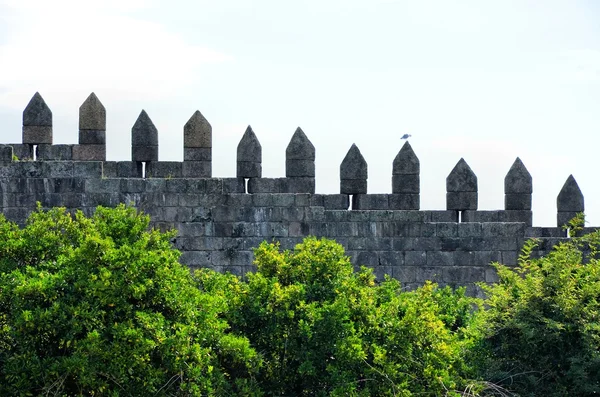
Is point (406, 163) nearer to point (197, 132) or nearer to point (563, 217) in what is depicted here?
point (563, 217)

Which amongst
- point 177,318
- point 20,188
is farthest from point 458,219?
point 177,318

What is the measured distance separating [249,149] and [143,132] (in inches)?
68.3

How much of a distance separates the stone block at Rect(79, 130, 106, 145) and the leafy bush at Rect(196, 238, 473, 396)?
6.48 meters

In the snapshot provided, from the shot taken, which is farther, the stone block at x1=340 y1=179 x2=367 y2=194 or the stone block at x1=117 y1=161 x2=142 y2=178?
the stone block at x1=340 y1=179 x2=367 y2=194

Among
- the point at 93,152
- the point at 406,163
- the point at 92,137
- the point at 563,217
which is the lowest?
the point at 563,217

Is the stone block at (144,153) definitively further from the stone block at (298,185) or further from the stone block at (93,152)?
the stone block at (298,185)

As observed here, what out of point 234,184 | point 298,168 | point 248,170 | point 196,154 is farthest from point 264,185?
point 196,154

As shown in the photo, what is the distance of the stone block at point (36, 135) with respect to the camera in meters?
18.1

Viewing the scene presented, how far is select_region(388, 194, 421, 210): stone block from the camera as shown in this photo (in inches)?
715

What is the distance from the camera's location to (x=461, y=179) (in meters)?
18.5

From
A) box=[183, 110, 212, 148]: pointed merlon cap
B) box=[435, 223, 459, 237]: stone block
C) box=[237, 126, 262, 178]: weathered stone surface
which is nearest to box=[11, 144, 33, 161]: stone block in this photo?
box=[183, 110, 212, 148]: pointed merlon cap

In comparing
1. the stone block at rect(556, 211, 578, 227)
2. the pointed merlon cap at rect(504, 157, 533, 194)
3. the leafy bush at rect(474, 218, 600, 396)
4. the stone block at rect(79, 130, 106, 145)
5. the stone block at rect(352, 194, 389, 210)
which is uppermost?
the stone block at rect(79, 130, 106, 145)

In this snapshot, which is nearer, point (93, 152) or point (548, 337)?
point (548, 337)

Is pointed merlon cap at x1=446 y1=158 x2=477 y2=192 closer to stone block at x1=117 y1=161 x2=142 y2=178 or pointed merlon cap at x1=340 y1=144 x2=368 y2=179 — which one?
pointed merlon cap at x1=340 y1=144 x2=368 y2=179
